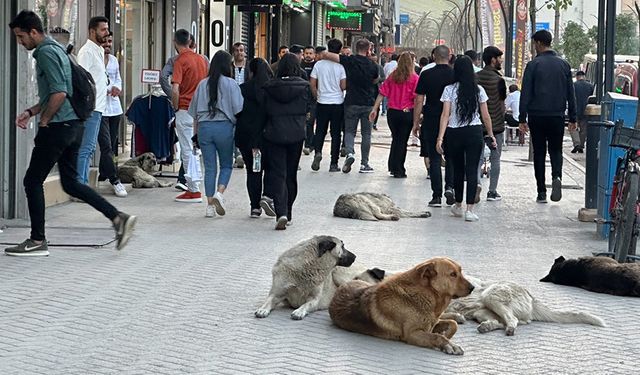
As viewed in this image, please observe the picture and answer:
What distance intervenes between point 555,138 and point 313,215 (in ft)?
10.8

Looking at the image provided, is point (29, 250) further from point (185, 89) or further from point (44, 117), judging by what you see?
point (185, 89)

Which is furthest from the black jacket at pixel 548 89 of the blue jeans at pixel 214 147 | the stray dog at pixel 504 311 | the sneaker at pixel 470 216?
the stray dog at pixel 504 311

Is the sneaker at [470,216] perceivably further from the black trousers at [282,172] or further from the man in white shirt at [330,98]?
the man in white shirt at [330,98]

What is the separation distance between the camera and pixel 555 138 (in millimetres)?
15438

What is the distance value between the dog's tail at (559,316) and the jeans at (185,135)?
740 cm

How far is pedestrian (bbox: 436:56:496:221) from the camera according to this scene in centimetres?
1380

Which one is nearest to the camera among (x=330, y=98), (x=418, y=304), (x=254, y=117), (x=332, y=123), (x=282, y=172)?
(x=418, y=304)

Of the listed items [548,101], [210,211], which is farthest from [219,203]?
[548,101]

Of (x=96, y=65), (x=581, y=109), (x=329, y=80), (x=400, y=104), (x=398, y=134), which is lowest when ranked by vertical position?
(x=398, y=134)

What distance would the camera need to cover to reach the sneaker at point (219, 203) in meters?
13.6

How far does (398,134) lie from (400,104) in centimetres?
54

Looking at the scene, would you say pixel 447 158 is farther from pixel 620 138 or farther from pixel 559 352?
pixel 559 352

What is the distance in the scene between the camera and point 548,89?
15.3m

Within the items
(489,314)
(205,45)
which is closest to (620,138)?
(489,314)
